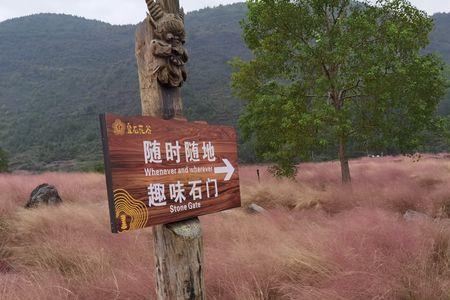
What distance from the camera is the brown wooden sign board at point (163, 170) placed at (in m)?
2.60

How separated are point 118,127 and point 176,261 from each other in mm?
1050

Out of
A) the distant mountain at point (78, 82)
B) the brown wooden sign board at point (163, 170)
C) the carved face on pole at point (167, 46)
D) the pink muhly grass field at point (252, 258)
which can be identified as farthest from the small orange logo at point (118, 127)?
the distant mountain at point (78, 82)

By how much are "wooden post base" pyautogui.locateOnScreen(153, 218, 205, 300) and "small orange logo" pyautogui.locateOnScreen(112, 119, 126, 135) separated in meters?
0.79

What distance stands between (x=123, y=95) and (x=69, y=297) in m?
66.3

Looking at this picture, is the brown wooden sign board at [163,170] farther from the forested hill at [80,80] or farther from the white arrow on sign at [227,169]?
the forested hill at [80,80]

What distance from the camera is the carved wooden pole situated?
316cm

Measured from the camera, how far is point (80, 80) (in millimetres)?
85438

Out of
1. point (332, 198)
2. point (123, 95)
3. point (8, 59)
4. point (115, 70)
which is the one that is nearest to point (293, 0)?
point (332, 198)

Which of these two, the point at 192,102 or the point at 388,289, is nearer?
the point at 388,289

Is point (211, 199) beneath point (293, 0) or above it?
beneath

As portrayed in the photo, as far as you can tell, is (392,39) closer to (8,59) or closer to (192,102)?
(192,102)

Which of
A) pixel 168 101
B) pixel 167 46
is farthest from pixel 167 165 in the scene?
pixel 167 46

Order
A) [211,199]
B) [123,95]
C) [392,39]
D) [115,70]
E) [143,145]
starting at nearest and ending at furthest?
[143,145]
[211,199]
[392,39]
[123,95]
[115,70]

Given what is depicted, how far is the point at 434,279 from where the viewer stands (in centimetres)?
386
